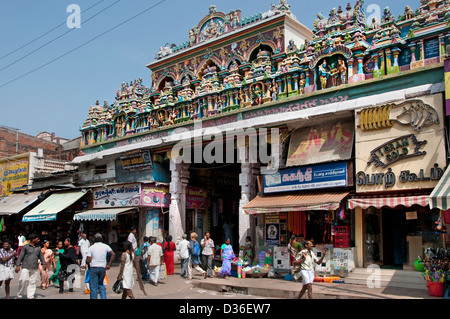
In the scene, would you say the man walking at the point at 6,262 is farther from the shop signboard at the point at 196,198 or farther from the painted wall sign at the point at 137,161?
the shop signboard at the point at 196,198

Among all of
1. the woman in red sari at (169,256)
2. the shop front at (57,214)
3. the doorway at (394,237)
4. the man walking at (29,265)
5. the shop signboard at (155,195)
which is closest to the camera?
the man walking at (29,265)

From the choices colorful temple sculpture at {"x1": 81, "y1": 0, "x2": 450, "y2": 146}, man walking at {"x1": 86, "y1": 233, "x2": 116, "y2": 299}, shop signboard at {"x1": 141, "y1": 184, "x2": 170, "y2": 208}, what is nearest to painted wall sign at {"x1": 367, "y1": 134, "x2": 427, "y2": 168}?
colorful temple sculpture at {"x1": 81, "y1": 0, "x2": 450, "y2": 146}

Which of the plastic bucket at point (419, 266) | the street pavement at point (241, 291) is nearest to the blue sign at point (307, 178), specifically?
the plastic bucket at point (419, 266)

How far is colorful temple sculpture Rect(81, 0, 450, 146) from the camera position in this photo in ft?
42.4

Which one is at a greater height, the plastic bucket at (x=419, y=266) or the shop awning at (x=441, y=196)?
the shop awning at (x=441, y=196)

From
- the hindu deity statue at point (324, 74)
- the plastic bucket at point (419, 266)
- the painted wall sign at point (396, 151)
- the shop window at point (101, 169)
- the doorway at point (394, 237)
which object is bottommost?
the plastic bucket at point (419, 266)

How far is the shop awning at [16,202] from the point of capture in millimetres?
23406

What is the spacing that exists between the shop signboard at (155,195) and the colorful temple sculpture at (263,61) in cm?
275

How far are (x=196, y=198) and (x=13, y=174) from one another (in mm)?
14405

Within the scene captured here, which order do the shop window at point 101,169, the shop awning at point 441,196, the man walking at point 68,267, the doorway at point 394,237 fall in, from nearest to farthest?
the shop awning at point 441,196 → the man walking at point 68,267 → the doorway at point 394,237 → the shop window at point 101,169

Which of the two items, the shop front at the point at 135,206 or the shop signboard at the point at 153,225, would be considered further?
the shop signboard at the point at 153,225

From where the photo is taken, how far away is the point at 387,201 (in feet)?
38.6

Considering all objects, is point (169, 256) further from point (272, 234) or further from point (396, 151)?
point (396, 151)
